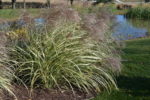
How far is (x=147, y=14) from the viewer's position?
40.1 metres

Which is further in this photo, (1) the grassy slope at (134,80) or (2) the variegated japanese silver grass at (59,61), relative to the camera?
(1) the grassy slope at (134,80)

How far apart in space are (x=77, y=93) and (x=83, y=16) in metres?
2.18

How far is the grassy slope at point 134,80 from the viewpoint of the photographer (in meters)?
7.91

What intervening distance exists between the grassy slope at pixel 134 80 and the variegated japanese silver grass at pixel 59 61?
0.34 m

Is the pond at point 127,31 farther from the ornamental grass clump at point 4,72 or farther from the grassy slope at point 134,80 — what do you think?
the ornamental grass clump at point 4,72

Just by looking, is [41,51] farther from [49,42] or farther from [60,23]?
[60,23]

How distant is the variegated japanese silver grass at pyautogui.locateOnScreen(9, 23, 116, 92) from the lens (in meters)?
7.56

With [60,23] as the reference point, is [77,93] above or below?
below

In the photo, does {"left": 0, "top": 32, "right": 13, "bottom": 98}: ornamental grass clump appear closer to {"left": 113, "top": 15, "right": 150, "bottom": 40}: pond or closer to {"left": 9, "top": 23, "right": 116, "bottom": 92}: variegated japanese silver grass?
{"left": 9, "top": 23, "right": 116, "bottom": 92}: variegated japanese silver grass

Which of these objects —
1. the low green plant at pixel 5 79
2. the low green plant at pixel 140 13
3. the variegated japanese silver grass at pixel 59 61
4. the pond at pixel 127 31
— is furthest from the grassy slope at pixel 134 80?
the low green plant at pixel 140 13

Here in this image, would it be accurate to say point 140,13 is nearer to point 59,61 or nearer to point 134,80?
point 134,80

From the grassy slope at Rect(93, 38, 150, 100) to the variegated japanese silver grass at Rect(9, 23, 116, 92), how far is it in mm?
342

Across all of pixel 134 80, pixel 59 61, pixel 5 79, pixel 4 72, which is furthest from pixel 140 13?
pixel 5 79

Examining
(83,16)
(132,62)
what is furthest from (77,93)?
(132,62)
